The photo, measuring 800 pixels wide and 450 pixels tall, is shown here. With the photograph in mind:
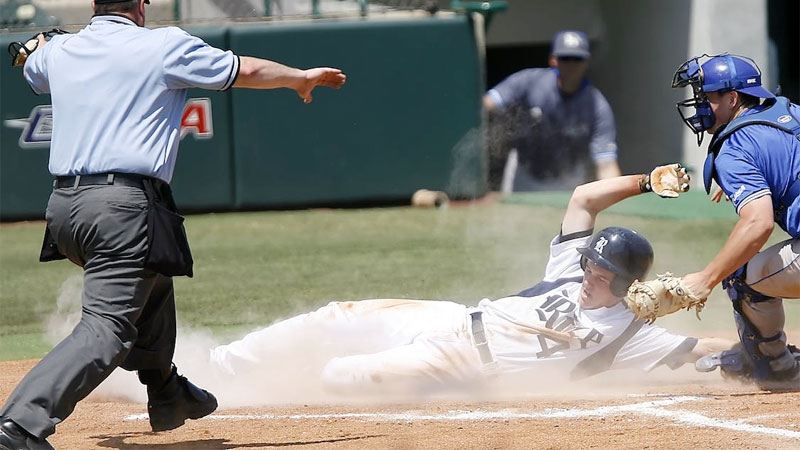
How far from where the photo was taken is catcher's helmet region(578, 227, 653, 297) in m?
5.16

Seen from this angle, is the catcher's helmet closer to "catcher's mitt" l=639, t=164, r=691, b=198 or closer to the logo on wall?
"catcher's mitt" l=639, t=164, r=691, b=198

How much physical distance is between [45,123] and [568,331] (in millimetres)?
8865

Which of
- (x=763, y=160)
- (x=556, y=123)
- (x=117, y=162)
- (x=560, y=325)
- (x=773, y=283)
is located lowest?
(x=556, y=123)

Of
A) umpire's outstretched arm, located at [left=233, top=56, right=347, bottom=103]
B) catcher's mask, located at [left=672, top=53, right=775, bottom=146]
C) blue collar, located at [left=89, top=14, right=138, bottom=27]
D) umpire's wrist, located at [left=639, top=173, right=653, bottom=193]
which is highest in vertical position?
blue collar, located at [left=89, top=14, right=138, bottom=27]

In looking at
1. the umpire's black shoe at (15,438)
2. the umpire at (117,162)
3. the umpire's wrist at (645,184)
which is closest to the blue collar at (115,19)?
the umpire at (117,162)

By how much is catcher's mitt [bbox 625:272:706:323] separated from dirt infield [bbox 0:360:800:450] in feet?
1.36

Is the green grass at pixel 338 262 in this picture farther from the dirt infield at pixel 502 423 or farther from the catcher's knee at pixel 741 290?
the dirt infield at pixel 502 423

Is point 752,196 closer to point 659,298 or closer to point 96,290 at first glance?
point 659,298

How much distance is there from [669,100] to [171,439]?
1216 cm

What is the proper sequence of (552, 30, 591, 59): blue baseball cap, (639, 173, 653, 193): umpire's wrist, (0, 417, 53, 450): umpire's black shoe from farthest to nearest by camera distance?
(552, 30, 591, 59): blue baseball cap → (639, 173, 653, 193): umpire's wrist → (0, 417, 53, 450): umpire's black shoe

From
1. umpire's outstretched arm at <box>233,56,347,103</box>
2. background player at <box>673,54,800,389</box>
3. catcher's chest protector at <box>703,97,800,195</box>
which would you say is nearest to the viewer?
umpire's outstretched arm at <box>233,56,347,103</box>

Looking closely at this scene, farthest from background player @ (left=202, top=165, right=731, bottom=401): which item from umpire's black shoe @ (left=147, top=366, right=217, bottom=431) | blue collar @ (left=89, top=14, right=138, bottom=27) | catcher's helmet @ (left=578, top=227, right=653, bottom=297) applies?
blue collar @ (left=89, top=14, right=138, bottom=27)

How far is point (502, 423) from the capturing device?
4723 mm

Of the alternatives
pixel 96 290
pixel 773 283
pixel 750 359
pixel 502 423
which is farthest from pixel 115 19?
pixel 750 359
